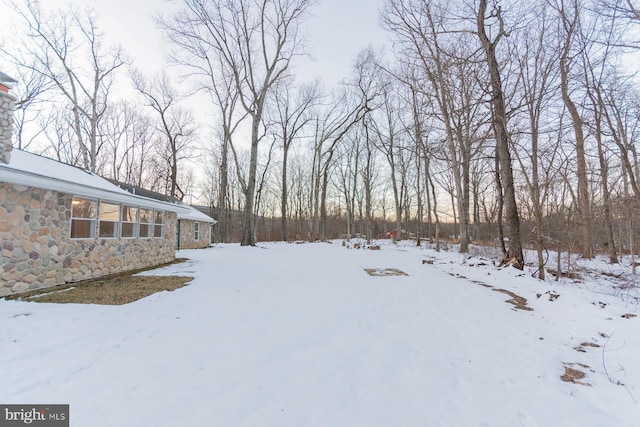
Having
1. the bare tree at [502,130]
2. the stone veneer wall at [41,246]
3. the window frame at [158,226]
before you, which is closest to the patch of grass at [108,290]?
the stone veneer wall at [41,246]

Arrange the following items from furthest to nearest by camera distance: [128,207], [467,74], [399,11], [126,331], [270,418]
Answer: [399,11]
[128,207]
[467,74]
[126,331]
[270,418]

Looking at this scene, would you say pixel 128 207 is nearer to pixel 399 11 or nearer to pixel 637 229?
pixel 399 11

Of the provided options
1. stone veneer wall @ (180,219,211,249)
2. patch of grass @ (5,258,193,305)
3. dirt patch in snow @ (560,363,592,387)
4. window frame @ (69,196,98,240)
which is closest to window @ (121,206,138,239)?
window frame @ (69,196,98,240)

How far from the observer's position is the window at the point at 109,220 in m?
7.28

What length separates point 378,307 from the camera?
14.7 feet

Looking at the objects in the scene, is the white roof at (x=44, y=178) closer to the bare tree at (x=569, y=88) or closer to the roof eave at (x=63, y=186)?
the roof eave at (x=63, y=186)

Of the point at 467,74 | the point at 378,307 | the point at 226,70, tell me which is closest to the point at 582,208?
the point at 467,74

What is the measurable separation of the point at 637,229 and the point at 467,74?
24.7 feet

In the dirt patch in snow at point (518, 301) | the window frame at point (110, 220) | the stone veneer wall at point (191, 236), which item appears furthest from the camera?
the stone veneer wall at point (191, 236)

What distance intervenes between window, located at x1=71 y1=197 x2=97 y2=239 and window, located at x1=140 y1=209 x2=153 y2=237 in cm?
197

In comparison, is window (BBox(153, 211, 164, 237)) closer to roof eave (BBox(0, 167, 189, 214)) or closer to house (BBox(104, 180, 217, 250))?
roof eave (BBox(0, 167, 189, 214))

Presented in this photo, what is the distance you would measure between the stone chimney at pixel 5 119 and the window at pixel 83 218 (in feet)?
4.80

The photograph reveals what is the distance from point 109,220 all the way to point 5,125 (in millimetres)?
2947

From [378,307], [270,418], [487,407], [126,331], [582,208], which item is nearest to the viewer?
[270,418]
